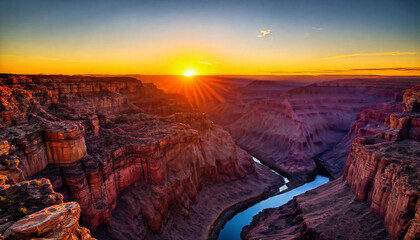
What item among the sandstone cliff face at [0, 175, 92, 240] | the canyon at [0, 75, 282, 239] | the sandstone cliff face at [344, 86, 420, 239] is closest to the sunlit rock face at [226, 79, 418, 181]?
the canyon at [0, 75, 282, 239]

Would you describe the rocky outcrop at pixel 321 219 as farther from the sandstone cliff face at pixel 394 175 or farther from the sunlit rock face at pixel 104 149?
the sunlit rock face at pixel 104 149

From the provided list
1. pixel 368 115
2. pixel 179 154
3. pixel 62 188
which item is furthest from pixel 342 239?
pixel 368 115

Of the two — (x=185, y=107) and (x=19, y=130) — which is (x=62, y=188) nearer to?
(x=19, y=130)

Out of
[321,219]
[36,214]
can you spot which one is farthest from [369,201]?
[36,214]

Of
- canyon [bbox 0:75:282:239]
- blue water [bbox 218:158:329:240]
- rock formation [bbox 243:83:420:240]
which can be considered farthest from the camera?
blue water [bbox 218:158:329:240]

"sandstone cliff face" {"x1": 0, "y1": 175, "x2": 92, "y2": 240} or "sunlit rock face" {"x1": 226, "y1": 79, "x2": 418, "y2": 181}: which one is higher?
"sandstone cliff face" {"x1": 0, "y1": 175, "x2": 92, "y2": 240}

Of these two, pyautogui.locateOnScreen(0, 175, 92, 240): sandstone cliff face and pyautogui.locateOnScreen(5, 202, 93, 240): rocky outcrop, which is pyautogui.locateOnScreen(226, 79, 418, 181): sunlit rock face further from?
pyautogui.locateOnScreen(5, 202, 93, 240): rocky outcrop
